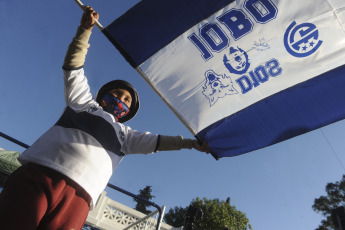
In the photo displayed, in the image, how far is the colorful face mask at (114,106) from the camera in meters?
2.41

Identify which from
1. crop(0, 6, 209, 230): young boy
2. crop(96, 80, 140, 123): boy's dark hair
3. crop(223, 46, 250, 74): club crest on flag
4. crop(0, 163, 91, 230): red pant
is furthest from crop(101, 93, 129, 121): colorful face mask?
crop(223, 46, 250, 74): club crest on flag

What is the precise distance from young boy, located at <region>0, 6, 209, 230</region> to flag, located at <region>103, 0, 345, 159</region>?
694 mm

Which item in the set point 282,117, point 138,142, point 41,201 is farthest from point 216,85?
point 41,201

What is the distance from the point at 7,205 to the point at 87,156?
0.53 metres

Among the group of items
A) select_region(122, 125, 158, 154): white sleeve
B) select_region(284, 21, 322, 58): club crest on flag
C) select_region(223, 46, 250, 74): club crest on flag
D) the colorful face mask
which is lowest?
select_region(122, 125, 158, 154): white sleeve

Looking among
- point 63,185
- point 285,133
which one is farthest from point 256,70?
point 63,185

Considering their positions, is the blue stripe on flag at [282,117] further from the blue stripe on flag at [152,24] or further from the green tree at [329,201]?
the green tree at [329,201]

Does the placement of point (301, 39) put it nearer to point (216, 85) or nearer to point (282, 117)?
point (282, 117)

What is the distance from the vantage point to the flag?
103 inches

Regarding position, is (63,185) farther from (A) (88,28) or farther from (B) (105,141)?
(A) (88,28)

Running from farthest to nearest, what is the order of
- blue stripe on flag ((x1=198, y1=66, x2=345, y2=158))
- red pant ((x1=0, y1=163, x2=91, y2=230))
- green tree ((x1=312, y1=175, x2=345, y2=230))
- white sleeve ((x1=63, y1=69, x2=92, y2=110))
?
1. green tree ((x1=312, y1=175, x2=345, y2=230))
2. blue stripe on flag ((x1=198, y1=66, x2=345, y2=158))
3. white sleeve ((x1=63, y1=69, x2=92, y2=110))
4. red pant ((x1=0, y1=163, x2=91, y2=230))

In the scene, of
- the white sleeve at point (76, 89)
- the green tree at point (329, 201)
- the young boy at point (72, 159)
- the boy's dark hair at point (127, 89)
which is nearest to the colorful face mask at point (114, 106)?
the young boy at point (72, 159)

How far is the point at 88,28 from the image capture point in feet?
6.71

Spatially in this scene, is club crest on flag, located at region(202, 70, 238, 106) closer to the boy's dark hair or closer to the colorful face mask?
the boy's dark hair
